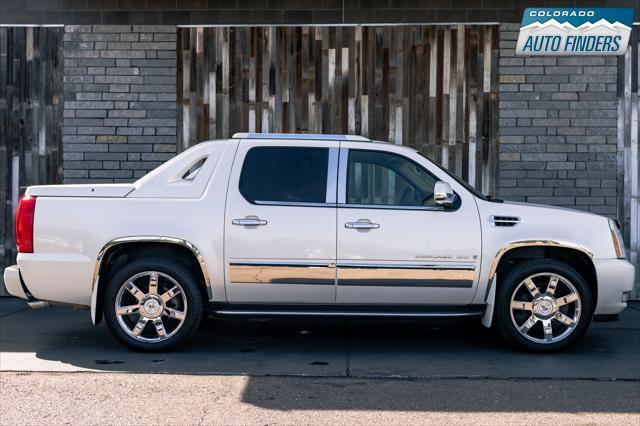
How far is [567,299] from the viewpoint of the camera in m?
7.43

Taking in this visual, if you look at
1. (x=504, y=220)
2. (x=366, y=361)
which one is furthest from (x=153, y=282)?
(x=504, y=220)

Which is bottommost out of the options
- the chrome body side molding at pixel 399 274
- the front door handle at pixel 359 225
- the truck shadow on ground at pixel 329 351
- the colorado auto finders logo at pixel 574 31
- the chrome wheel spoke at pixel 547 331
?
the truck shadow on ground at pixel 329 351

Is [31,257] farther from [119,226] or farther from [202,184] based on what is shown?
[202,184]

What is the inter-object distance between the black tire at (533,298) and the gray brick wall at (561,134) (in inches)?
146

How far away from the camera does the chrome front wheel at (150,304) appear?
7.30 m

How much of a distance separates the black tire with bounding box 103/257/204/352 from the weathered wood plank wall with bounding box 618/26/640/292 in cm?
611

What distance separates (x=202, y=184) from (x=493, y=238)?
2.45 meters

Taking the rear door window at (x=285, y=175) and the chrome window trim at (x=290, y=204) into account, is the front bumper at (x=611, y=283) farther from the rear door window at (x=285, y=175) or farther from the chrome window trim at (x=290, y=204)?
the rear door window at (x=285, y=175)

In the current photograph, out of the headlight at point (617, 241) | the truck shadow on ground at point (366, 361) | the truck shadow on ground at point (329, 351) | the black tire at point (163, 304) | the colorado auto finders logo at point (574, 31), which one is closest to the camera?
A: the truck shadow on ground at point (366, 361)

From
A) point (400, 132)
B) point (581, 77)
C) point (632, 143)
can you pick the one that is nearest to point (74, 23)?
point (400, 132)

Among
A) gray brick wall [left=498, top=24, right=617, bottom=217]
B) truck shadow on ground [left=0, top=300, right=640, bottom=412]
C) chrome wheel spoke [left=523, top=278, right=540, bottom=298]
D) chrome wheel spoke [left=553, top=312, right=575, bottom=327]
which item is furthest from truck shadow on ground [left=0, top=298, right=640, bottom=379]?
gray brick wall [left=498, top=24, right=617, bottom=217]

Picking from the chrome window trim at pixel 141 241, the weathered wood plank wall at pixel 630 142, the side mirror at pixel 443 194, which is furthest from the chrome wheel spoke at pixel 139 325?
the weathered wood plank wall at pixel 630 142

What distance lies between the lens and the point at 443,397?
589 centimetres

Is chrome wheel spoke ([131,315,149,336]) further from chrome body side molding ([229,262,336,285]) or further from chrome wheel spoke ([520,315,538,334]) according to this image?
chrome wheel spoke ([520,315,538,334])
